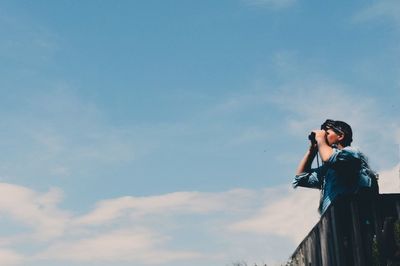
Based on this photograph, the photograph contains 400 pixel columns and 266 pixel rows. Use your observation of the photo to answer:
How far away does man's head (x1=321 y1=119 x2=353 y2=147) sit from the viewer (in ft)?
19.2

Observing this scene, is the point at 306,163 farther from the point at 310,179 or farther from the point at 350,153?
the point at 350,153

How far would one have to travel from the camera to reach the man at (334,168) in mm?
5246

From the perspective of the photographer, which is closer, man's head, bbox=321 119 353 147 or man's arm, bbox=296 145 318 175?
man's head, bbox=321 119 353 147

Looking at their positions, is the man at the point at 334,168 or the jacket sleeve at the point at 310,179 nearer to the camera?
the man at the point at 334,168

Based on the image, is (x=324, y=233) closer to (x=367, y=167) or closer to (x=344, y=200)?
(x=344, y=200)

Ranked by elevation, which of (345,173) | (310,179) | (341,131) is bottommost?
(345,173)

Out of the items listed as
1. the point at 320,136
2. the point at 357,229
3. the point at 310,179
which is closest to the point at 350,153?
the point at 320,136

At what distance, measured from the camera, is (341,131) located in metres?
5.86

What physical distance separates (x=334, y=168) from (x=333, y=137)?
2.01ft

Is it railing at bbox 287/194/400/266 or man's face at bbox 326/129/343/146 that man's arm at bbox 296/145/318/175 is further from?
railing at bbox 287/194/400/266

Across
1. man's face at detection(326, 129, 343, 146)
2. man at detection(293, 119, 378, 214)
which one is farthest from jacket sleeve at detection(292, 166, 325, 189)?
man's face at detection(326, 129, 343, 146)

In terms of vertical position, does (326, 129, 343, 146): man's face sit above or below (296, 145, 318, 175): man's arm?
above

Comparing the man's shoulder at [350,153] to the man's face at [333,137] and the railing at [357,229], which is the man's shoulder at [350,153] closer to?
the man's face at [333,137]

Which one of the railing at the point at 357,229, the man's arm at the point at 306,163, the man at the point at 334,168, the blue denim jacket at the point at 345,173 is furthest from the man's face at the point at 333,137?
the railing at the point at 357,229
